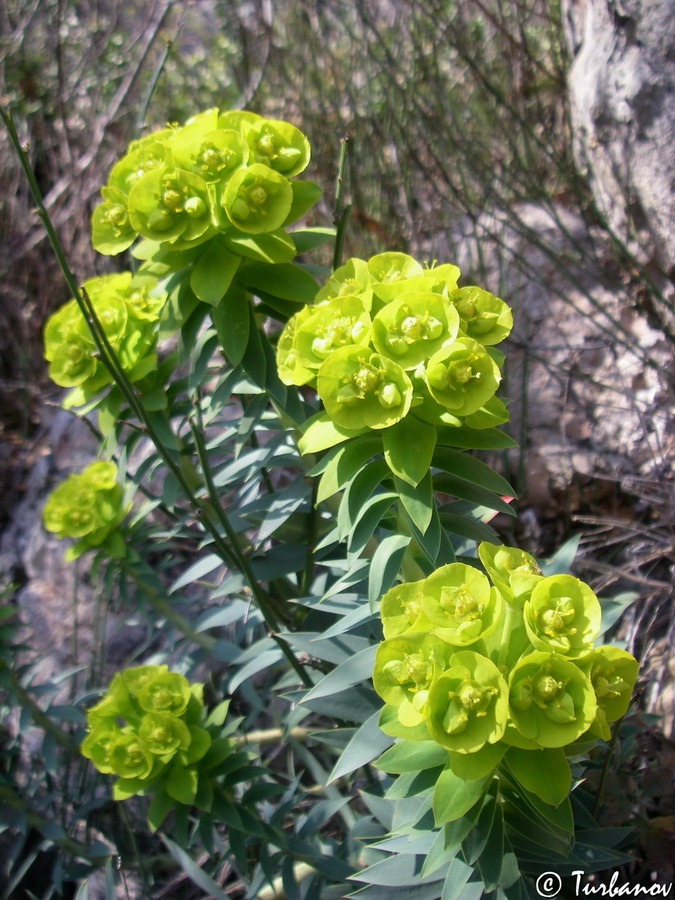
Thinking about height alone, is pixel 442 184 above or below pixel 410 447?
above

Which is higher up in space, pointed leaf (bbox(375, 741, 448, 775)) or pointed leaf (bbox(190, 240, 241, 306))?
pointed leaf (bbox(190, 240, 241, 306))

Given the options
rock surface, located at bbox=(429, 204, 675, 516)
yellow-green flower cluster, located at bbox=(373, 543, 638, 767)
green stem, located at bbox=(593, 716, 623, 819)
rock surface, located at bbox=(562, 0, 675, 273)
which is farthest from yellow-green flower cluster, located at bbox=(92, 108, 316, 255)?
rock surface, located at bbox=(562, 0, 675, 273)

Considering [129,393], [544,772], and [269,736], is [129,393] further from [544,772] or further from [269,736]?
[269,736]

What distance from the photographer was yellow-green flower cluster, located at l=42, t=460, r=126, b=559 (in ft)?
6.32

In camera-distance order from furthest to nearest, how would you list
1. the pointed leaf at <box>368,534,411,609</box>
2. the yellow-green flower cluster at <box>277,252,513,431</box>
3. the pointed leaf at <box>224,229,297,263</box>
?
the pointed leaf at <box>224,229,297,263</box> → the pointed leaf at <box>368,534,411,609</box> → the yellow-green flower cluster at <box>277,252,513,431</box>

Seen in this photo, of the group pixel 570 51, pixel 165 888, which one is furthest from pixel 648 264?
pixel 165 888

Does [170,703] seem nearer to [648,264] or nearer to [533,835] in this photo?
[533,835]

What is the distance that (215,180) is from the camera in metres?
1.35

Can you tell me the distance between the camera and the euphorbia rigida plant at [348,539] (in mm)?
1068

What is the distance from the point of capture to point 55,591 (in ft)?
9.78

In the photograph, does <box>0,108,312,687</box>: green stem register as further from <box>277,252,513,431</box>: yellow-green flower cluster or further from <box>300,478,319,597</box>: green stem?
<box>277,252,513,431</box>: yellow-green flower cluster

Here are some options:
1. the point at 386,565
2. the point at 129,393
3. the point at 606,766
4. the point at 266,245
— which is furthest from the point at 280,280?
the point at 606,766

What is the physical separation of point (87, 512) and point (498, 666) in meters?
1.24

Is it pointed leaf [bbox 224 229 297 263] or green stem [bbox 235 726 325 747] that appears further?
green stem [bbox 235 726 325 747]
